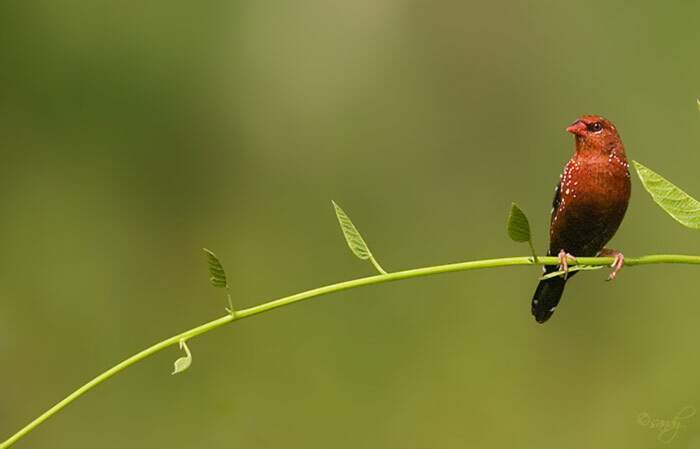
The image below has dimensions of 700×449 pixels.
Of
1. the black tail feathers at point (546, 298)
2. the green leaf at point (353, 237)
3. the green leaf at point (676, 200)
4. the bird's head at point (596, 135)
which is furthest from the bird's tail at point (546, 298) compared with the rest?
the green leaf at point (676, 200)

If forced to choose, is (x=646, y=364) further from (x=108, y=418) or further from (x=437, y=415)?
(x=108, y=418)

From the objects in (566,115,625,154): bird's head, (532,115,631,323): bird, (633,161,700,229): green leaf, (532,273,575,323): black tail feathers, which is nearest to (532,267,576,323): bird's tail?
(532,273,575,323): black tail feathers

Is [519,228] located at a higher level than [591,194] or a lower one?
higher

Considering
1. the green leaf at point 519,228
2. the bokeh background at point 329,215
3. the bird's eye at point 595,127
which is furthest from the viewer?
the bokeh background at point 329,215

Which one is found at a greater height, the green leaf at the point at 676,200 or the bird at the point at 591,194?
the green leaf at the point at 676,200

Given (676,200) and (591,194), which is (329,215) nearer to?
(591,194)

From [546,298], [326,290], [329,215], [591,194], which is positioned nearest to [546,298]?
[546,298]

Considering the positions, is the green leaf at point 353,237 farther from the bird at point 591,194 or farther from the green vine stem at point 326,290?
the bird at point 591,194

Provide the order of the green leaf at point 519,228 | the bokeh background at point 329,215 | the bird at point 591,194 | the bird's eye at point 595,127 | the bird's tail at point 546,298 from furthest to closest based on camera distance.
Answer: the bokeh background at point 329,215
the bird's tail at point 546,298
the bird's eye at point 595,127
the bird at point 591,194
the green leaf at point 519,228
